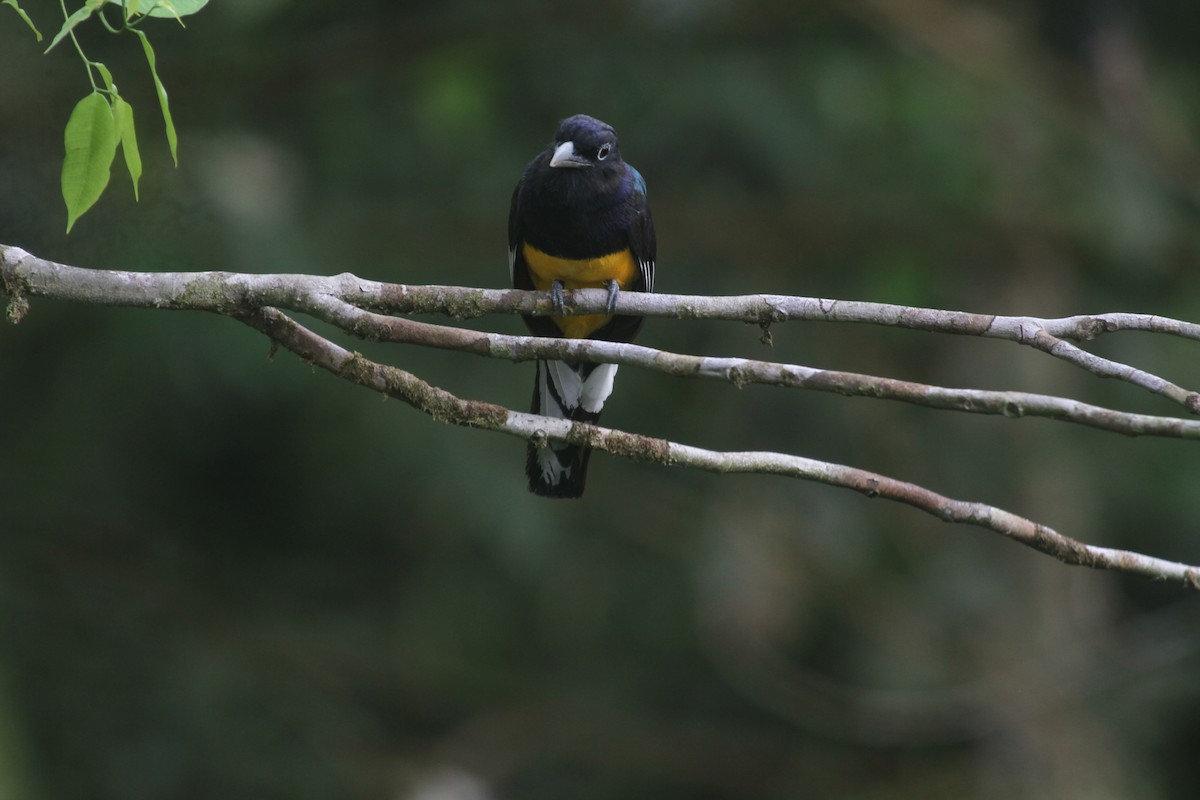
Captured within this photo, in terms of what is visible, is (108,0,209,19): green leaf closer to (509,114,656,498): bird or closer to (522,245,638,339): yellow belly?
(509,114,656,498): bird

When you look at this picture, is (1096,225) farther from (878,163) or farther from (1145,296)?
(878,163)

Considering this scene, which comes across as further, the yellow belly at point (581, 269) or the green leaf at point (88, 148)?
the yellow belly at point (581, 269)

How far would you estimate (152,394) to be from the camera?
27.5 feet

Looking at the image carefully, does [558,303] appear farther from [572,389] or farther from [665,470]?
[665,470]

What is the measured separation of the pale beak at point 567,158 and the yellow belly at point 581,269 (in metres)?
0.32

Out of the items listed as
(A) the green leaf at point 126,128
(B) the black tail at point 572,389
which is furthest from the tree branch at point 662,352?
(B) the black tail at point 572,389

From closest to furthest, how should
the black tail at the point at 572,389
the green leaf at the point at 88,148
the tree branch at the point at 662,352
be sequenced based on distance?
the green leaf at the point at 88,148, the tree branch at the point at 662,352, the black tail at the point at 572,389

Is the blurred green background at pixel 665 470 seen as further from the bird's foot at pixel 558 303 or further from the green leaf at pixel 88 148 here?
the green leaf at pixel 88 148

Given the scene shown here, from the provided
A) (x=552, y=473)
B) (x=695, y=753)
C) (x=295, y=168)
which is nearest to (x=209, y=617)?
(x=295, y=168)

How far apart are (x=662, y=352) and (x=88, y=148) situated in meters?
1.30

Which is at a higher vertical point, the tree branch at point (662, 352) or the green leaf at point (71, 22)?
the green leaf at point (71, 22)

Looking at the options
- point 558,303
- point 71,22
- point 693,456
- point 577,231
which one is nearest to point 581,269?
point 577,231

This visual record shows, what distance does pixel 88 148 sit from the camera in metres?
2.44

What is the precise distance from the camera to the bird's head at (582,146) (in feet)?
15.8
